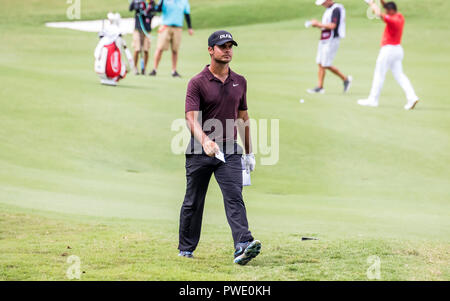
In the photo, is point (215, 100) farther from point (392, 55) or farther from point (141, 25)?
point (141, 25)

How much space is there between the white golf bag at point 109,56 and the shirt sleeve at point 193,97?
1068 centimetres

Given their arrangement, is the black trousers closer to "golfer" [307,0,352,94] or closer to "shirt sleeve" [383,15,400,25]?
"shirt sleeve" [383,15,400,25]

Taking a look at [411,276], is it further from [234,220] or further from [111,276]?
[111,276]

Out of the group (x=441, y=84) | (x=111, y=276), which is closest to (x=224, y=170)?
(x=111, y=276)

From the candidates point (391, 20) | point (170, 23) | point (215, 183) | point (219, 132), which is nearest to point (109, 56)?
point (170, 23)

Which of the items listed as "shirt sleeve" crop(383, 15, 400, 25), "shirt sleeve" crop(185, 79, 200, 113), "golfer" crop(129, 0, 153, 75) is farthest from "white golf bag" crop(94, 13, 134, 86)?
"shirt sleeve" crop(185, 79, 200, 113)

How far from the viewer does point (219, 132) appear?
7.15 m

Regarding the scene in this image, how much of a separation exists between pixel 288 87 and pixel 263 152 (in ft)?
23.3

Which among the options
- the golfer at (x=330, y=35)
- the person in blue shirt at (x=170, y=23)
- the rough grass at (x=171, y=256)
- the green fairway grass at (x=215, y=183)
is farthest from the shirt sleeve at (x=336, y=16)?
the rough grass at (x=171, y=256)

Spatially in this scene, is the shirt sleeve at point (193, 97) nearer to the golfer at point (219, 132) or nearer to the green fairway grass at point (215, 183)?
the golfer at point (219, 132)

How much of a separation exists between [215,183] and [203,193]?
522 cm

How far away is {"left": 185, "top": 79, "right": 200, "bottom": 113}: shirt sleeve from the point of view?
7.01 meters

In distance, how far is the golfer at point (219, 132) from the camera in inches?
276
